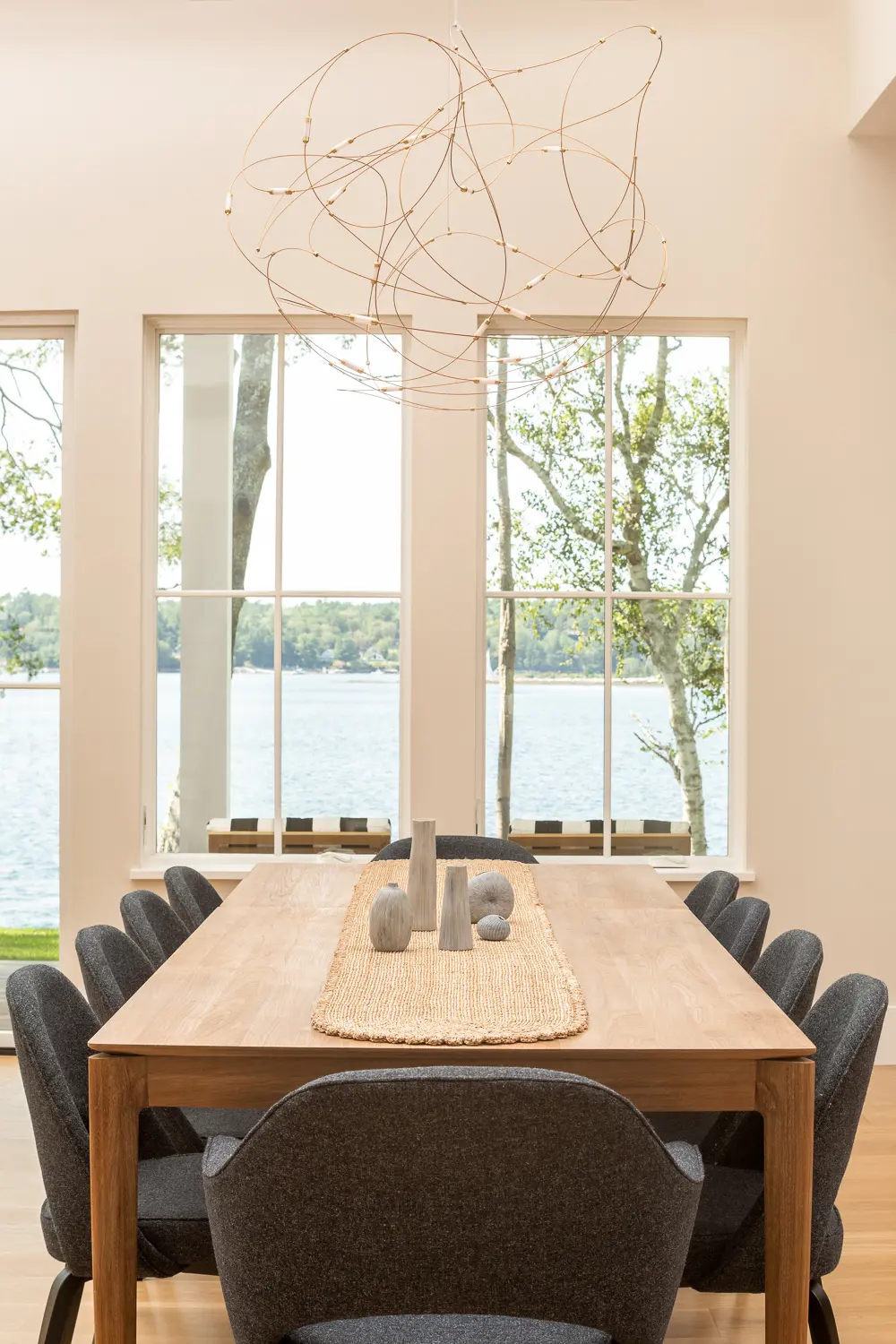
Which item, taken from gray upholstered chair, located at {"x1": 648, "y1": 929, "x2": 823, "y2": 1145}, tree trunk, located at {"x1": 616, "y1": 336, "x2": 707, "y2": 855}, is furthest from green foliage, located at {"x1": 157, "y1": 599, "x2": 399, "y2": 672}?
gray upholstered chair, located at {"x1": 648, "y1": 929, "x2": 823, "y2": 1145}

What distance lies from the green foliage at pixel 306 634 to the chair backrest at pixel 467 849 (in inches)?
41.7

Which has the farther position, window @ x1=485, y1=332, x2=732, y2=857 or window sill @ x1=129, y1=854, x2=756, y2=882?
window @ x1=485, y1=332, x2=732, y2=857

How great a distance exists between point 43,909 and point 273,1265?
3.62 m

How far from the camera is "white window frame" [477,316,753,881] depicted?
186 inches

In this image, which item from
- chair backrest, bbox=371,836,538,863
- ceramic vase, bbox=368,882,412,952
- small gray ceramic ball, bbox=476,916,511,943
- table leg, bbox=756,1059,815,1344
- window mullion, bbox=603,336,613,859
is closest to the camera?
table leg, bbox=756,1059,815,1344

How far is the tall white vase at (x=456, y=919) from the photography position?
2.62m

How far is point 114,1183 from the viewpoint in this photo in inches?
76.1

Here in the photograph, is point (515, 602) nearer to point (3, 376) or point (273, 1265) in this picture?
point (3, 376)

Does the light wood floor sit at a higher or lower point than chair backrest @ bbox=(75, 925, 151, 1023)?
lower

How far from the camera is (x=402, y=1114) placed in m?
1.48

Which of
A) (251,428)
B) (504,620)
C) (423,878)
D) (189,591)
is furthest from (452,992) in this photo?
(251,428)

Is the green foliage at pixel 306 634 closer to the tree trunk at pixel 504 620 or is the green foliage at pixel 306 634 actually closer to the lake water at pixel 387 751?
the lake water at pixel 387 751

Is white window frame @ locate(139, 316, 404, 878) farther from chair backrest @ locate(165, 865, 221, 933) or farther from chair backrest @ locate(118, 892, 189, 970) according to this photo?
chair backrest @ locate(118, 892, 189, 970)

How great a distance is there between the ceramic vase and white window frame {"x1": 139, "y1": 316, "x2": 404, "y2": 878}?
7.16 feet
